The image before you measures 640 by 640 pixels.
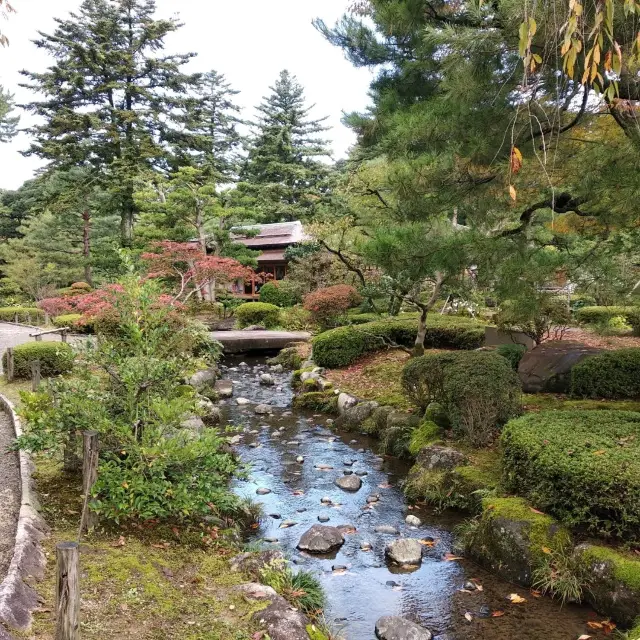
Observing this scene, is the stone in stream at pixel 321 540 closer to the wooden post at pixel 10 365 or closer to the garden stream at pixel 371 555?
the garden stream at pixel 371 555

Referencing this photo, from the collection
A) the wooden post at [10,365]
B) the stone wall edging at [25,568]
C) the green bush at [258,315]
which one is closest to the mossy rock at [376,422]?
the stone wall edging at [25,568]

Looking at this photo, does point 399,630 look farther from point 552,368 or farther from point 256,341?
point 256,341

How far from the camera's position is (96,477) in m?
3.49

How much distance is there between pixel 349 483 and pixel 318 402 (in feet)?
11.3

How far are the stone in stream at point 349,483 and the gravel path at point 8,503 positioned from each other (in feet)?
10.7

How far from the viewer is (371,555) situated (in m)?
4.48

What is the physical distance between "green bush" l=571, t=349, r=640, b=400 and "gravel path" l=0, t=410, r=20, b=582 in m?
6.89

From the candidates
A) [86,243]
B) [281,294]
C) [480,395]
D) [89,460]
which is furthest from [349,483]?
[86,243]

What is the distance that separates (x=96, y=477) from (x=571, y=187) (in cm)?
540

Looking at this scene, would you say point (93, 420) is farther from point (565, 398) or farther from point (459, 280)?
point (565, 398)

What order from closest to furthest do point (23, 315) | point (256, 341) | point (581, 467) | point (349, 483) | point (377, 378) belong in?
1. point (581, 467)
2. point (349, 483)
3. point (377, 378)
4. point (256, 341)
5. point (23, 315)

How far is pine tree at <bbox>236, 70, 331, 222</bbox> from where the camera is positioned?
1161 inches

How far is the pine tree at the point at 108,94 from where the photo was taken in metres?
23.3

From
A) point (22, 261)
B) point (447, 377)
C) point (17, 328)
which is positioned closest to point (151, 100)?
point (22, 261)
